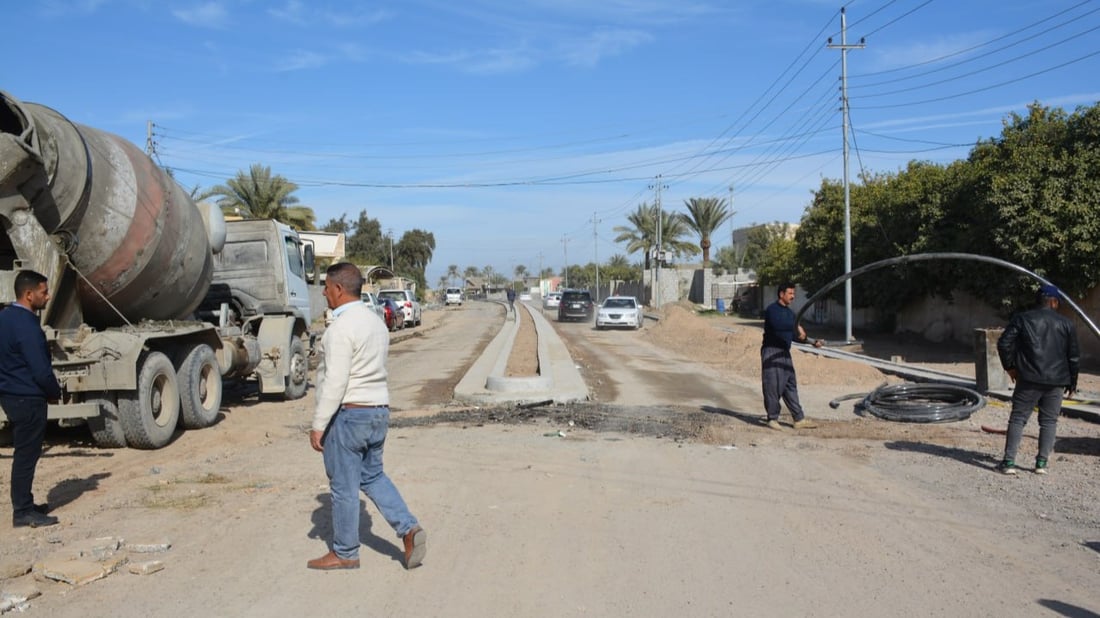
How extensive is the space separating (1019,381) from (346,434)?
256 inches

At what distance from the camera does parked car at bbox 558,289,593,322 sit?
155 feet

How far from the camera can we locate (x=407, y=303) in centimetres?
4178

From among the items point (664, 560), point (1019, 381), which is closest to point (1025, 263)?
point (1019, 381)

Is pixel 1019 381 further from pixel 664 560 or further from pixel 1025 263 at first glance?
pixel 1025 263

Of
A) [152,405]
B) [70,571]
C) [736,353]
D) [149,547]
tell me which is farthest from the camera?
[736,353]

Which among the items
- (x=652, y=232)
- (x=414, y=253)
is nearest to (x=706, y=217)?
(x=652, y=232)

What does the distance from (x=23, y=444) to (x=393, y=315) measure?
32234 mm

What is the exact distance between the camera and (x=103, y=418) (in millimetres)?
9102

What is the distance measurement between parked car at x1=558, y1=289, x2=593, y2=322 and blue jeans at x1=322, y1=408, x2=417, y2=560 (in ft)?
138

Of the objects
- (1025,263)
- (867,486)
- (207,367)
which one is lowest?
(867,486)

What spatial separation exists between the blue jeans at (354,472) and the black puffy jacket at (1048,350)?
6125 mm

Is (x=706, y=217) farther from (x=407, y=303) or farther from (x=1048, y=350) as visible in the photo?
(x=1048, y=350)

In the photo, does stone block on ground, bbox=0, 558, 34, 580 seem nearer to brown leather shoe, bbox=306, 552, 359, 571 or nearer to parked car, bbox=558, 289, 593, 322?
brown leather shoe, bbox=306, 552, 359, 571

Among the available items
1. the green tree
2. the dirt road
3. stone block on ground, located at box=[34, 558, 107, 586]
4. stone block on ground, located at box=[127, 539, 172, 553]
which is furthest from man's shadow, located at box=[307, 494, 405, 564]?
the green tree
